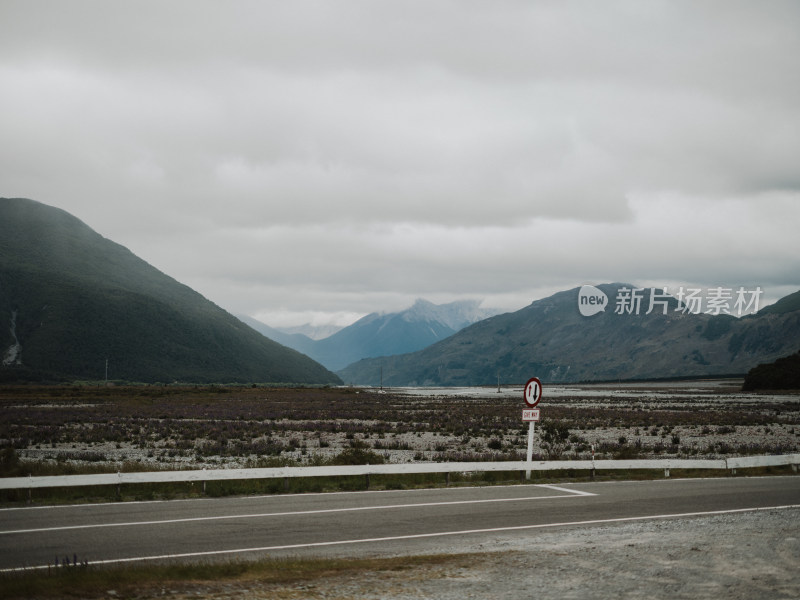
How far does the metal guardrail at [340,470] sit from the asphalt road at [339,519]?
0.70m

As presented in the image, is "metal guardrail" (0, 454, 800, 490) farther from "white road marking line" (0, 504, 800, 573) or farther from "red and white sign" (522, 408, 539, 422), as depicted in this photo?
"white road marking line" (0, 504, 800, 573)

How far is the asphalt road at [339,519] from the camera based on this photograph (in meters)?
11.1

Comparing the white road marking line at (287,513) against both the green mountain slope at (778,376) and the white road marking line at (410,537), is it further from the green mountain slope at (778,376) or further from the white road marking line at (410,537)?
the green mountain slope at (778,376)

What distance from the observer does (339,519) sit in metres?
13.9

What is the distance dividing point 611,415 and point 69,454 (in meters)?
44.4

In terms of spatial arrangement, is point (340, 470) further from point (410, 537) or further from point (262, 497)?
point (410, 537)

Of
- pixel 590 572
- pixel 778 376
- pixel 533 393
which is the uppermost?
pixel 533 393

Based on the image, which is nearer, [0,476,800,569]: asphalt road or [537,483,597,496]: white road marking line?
[0,476,800,569]: asphalt road

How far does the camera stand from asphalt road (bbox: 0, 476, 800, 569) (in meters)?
11.1

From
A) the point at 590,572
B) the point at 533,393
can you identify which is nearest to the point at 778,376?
the point at 533,393

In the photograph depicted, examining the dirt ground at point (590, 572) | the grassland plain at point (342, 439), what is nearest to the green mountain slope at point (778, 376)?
the grassland plain at point (342, 439)

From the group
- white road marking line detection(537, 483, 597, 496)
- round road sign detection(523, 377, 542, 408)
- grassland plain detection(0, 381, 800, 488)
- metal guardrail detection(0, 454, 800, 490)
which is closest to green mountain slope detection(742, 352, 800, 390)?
grassland plain detection(0, 381, 800, 488)

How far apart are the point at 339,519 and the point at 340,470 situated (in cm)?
422

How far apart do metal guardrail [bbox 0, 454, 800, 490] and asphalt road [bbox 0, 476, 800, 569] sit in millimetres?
701
